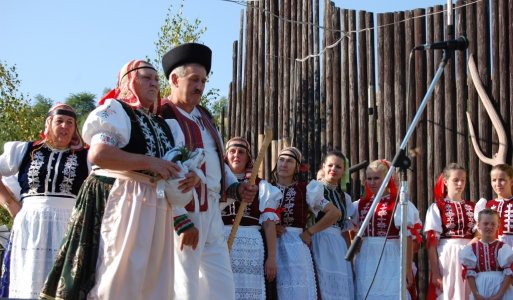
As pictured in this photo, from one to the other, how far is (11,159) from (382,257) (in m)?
2.94

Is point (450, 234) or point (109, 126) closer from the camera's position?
point (109, 126)

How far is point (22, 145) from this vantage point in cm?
578

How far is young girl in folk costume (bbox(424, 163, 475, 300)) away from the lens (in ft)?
21.9

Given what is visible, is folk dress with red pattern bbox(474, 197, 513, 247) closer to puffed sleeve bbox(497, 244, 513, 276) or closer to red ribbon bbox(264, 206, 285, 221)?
puffed sleeve bbox(497, 244, 513, 276)

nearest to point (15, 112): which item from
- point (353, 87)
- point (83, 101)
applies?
point (353, 87)

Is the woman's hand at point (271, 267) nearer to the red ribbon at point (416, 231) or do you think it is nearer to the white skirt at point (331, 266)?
the white skirt at point (331, 266)

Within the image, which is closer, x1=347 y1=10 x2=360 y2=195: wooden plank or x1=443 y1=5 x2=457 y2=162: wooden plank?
x1=443 y1=5 x2=457 y2=162: wooden plank

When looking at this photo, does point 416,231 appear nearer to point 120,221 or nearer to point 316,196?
point 316,196

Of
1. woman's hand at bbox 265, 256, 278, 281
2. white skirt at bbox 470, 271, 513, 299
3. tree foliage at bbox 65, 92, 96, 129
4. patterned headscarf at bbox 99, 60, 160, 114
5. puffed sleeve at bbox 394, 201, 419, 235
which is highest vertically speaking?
tree foliage at bbox 65, 92, 96, 129

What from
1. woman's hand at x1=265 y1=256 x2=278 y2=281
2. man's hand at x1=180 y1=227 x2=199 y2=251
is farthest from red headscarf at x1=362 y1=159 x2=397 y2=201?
man's hand at x1=180 y1=227 x2=199 y2=251

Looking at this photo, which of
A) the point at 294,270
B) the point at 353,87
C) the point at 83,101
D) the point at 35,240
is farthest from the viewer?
the point at 83,101

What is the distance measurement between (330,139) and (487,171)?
202 cm

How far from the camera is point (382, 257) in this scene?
6680 mm

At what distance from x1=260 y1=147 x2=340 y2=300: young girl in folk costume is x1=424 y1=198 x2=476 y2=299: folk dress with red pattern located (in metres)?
0.82
